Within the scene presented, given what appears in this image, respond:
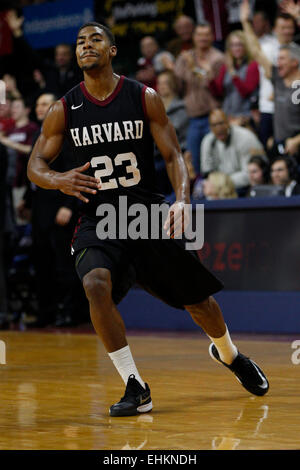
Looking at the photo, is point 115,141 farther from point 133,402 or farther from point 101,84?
point 133,402

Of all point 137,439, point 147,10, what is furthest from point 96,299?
point 147,10

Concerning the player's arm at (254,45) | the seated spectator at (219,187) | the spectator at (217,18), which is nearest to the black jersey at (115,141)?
the seated spectator at (219,187)

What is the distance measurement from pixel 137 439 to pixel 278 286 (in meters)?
5.60

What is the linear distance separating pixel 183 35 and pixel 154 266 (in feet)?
27.0

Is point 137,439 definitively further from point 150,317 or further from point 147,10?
point 147,10

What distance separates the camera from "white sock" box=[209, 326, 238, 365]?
17.9ft

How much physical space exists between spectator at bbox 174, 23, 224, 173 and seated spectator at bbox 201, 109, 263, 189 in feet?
2.43

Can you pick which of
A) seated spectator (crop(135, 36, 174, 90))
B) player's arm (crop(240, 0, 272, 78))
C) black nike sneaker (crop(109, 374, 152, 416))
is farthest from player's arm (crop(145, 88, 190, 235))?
seated spectator (crop(135, 36, 174, 90))

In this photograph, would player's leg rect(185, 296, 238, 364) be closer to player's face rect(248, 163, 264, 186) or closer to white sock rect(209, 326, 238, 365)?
white sock rect(209, 326, 238, 365)

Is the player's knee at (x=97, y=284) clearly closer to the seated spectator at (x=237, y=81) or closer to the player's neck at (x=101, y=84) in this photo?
the player's neck at (x=101, y=84)

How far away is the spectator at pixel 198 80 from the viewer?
38.4 feet

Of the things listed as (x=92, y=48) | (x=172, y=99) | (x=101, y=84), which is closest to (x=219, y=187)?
(x=172, y=99)

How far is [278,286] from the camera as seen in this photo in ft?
30.7

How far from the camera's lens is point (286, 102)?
34.2 ft
